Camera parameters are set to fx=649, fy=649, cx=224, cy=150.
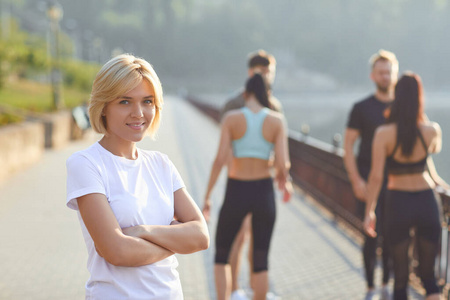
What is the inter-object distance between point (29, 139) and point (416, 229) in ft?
41.8

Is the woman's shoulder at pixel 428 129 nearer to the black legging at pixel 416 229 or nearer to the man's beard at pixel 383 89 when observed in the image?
the black legging at pixel 416 229

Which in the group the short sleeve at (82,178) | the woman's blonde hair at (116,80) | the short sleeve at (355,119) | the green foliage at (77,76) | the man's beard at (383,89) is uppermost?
the woman's blonde hair at (116,80)

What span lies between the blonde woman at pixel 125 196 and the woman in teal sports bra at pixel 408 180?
87.6 inches

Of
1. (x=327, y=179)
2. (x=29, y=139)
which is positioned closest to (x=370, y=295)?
(x=327, y=179)

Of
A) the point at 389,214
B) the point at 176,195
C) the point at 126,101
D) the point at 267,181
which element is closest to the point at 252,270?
the point at 267,181

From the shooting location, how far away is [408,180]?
4207 millimetres

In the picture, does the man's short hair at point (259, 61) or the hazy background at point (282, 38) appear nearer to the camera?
the man's short hair at point (259, 61)

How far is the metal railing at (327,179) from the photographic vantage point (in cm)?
807

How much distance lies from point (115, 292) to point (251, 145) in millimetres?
2459

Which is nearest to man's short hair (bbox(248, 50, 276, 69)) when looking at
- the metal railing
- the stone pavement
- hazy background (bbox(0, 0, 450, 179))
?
the stone pavement

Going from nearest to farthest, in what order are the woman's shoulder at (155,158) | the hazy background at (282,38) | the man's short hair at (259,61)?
1. the woman's shoulder at (155,158)
2. the man's short hair at (259,61)
3. the hazy background at (282,38)

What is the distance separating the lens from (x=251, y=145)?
448 centimetres

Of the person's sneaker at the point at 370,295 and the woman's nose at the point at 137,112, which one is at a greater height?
the woman's nose at the point at 137,112

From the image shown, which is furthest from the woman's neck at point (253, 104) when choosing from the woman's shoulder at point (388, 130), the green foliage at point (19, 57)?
the green foliage at point (19, 57)
